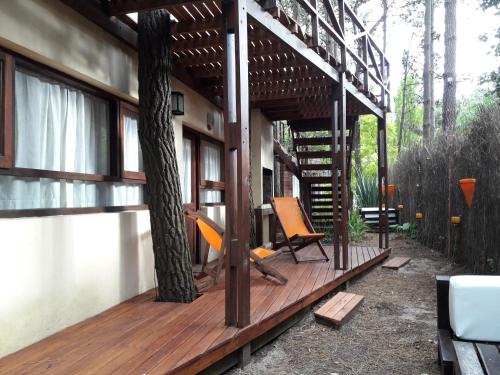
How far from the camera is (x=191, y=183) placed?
18.5ft

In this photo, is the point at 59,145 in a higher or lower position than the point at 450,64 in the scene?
lower

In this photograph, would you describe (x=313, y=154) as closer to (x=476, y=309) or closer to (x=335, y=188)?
(x=335, y=188)

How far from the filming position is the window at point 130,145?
3.92 m

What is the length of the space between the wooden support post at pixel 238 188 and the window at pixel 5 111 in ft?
4.43

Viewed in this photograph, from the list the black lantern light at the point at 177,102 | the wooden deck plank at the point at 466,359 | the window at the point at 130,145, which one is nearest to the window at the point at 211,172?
the black lantern light at the point at 177,102

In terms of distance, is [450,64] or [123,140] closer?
[123,140]

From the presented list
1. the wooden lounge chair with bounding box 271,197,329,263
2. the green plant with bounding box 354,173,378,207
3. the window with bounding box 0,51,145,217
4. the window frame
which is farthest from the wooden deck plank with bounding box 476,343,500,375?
the green plant with bounding box 354,173,378,207

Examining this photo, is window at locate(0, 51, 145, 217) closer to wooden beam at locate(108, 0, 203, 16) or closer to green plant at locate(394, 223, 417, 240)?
wooden beam at locate(108, 0, 203, 16)

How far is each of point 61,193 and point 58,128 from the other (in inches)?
18.7

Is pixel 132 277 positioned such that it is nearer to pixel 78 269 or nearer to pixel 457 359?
pixel 78 269

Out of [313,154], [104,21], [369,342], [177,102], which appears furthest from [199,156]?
[313,154]

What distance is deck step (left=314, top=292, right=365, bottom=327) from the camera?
3.82 metres

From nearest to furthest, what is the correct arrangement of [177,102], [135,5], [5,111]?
[5,111]
[135,5]
[177,102]

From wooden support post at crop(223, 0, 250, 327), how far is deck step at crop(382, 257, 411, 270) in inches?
163
